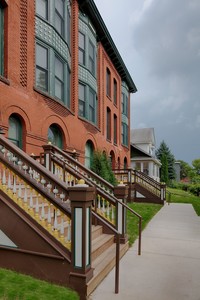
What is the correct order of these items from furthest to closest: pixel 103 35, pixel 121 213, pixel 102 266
→ pixel 103 35
pixel 121 213
pixel 102 266

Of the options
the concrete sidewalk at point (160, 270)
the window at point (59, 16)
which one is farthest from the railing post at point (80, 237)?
the window at point (59, 16)

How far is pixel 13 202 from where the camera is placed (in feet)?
17.0

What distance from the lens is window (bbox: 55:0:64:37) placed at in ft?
42.6

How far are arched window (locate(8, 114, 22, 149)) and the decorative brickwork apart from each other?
1361mm

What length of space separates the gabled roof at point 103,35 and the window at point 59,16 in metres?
2.39

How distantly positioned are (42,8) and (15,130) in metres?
5.97

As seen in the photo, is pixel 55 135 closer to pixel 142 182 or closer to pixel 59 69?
pixel 59 69

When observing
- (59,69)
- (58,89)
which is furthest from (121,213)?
(59,69)

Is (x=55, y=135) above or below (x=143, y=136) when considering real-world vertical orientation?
below

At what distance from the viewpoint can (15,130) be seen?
9.96 meters

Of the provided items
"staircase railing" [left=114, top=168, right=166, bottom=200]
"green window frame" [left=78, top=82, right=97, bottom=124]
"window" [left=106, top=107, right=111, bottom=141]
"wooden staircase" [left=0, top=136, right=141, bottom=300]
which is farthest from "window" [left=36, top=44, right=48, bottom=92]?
"window" [left=106, top=107, right=111, bottom=141]

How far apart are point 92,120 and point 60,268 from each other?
13.4 meters

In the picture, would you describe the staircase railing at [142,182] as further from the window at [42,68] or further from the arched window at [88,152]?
the window at [42,68]

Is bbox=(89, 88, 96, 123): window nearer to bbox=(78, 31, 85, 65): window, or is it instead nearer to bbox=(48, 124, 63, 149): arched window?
bbox=(78, 31, 85, 65): window
